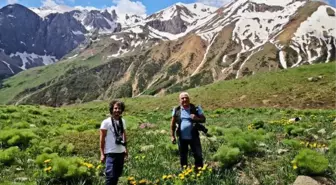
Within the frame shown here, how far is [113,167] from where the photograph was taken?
38.3 ft

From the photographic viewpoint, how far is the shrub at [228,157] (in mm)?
13188

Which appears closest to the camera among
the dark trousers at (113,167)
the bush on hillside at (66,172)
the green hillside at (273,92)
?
the dark trousers at (113,167)

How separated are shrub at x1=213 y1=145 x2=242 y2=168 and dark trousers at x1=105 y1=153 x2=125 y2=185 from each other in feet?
10.3

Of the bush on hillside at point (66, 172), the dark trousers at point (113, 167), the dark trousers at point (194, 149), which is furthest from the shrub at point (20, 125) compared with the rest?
the dark trousers at point (113, 167)

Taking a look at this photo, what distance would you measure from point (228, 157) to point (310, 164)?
2423mm

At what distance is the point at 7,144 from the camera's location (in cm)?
1767

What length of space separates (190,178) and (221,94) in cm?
5883

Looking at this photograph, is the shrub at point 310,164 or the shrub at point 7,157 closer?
the shrub at point 310,164

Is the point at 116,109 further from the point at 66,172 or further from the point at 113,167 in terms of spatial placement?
the point at 66,172

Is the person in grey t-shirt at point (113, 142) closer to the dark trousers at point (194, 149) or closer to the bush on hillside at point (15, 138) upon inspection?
the dark trousers at point (194, 149)

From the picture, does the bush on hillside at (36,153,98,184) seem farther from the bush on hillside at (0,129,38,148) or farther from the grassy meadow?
the bush on hillside at (0,129,38,148)

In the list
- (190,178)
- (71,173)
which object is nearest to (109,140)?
(71,173)

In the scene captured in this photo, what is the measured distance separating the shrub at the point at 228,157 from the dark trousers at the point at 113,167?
313 centimetres

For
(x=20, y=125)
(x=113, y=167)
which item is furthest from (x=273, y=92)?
(x=113, y=167)
